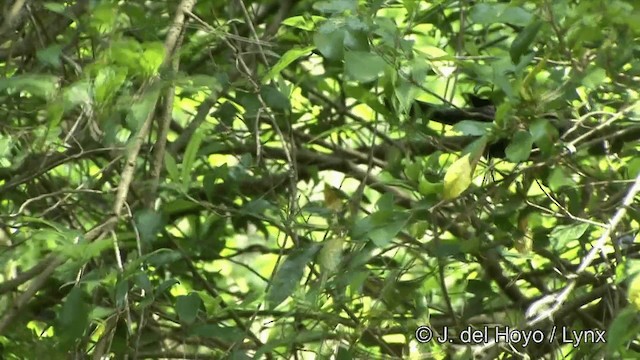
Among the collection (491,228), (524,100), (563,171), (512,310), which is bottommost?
(512,310)

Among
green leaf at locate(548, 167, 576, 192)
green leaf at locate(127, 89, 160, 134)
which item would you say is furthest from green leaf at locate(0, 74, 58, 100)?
green leaf at locate(548, 167, 576, 192)

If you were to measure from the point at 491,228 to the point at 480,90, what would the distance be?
1.08 feet

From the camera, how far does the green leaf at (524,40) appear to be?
1.30 meters

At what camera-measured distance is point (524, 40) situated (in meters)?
1.32

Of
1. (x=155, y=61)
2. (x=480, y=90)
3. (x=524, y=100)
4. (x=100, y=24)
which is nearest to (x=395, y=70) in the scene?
(x=524, y=100)

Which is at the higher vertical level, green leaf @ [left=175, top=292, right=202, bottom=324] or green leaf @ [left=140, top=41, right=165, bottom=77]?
green leaf @ [left=140, top=41, right=165, bottom=77]

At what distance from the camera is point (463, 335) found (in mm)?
1569

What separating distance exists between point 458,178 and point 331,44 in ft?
0.74

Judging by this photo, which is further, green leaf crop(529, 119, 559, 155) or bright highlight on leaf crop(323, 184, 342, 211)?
bright highlight on leaf crop(323, 184, 342, 211)

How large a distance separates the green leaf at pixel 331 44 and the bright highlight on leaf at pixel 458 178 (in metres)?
0.20

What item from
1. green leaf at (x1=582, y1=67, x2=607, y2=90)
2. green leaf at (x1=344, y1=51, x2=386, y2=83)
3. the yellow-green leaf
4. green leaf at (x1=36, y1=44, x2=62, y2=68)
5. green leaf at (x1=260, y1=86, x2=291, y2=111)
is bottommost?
the yellow-green leaf

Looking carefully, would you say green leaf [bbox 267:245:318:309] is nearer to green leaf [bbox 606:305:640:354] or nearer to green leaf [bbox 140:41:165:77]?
green leaf [bbox 140:41:165:77]

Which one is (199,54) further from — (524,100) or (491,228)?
(524,100)

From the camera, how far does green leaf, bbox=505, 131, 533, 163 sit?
1290 millimetres
